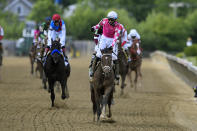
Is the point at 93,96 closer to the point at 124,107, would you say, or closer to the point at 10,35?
the point at 124,107

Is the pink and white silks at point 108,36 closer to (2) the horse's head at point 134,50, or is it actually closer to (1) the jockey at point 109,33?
(1) the jockey at point 109,33

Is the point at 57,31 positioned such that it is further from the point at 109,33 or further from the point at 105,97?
the point at 105,97

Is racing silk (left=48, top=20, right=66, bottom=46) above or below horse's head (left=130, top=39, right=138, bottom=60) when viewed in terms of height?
above

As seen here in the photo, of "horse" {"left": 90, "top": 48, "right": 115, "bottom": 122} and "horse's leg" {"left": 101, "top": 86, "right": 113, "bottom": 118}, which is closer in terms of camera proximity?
"horse" {"left": 90, "top": 48, "right": 115, "bottom": 122}

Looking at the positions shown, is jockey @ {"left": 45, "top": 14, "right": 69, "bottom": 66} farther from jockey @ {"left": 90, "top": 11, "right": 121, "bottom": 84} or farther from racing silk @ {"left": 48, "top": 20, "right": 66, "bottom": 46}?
jockey @ {"left": 90, "top": 11, "right": 121, "bottom": 84}

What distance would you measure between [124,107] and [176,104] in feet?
7.23

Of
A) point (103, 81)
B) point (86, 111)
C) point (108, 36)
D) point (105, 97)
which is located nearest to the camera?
point (105, 97)

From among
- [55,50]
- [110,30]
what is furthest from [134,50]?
[110,30]

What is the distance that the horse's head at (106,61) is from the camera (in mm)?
11250

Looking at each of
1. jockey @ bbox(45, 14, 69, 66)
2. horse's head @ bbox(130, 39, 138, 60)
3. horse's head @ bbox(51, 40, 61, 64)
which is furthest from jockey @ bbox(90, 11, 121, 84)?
horse's head @ bbox(130, 39, 138, 60)

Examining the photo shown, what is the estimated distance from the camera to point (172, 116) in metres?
13.0

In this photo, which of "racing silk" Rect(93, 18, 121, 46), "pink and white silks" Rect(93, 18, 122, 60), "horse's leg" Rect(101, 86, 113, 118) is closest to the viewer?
"horse's leg" Rect(101, 86, 113, 118)

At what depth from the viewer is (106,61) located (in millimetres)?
11289

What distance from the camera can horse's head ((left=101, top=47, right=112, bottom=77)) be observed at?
1125 cm
